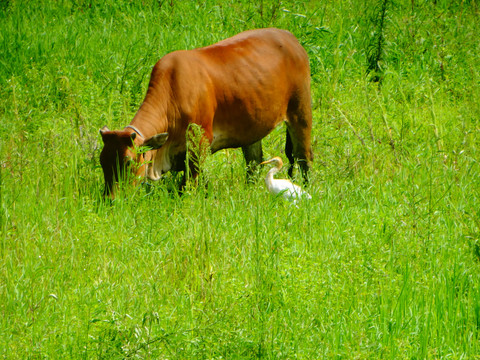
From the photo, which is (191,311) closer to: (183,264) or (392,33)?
(183,264)

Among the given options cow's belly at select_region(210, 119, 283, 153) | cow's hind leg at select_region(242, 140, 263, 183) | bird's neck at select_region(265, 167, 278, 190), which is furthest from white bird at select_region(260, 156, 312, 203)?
cow's hind leg at select_region(242, 140, 263, 183)

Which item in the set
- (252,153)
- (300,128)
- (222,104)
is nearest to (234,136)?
(222,104)

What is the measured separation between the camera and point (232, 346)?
12.0 feet

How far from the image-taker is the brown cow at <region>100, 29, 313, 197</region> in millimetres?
5984

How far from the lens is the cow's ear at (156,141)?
5.80 meters

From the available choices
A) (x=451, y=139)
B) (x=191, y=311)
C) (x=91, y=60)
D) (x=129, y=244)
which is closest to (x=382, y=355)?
(x=191, y=311)

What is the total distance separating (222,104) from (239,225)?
154 centimetres

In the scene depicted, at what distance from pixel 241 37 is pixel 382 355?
159 inches

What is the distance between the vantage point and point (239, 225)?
17.9ft

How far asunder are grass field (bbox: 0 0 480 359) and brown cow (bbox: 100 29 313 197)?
0.30m

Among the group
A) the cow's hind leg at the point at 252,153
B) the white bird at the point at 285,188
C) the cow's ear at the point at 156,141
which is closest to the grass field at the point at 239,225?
the white bird at the point at 285,188

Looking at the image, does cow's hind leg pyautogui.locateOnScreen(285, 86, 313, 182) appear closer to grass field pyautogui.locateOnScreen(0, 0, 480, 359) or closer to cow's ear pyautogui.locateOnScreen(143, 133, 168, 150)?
grass field pyautogui.locateOnScreen(0, 0, 480, 359)

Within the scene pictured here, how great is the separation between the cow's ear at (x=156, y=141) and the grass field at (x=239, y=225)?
394 mm

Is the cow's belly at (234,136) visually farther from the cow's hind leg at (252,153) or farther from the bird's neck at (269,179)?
the bird's neck at (269,179)
